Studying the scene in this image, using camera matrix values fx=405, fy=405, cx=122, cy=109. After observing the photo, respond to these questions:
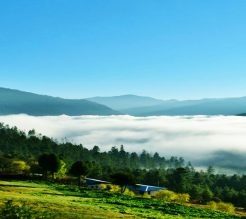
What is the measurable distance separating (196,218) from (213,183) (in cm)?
12199

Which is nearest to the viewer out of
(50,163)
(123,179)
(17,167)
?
(123,179)

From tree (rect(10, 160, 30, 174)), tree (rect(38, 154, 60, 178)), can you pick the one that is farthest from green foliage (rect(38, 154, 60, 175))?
tree (rect(10, 160, 30, 174))

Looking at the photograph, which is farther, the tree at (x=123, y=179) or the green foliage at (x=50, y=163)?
Answer: the green foliage at (x=50, y=163)

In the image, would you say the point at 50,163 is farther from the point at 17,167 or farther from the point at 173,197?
the point at 173,197

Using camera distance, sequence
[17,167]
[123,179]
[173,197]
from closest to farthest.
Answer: [123,179] → [173,197] → [17,167]

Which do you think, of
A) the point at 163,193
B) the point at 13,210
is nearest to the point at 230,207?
the point at 163,193

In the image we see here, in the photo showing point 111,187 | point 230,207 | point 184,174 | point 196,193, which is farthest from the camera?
point 184,174

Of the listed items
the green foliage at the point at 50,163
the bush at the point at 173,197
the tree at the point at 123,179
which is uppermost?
the green foliage at the point at 50,163

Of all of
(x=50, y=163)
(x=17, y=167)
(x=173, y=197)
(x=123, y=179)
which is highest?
(x=50, y=163)

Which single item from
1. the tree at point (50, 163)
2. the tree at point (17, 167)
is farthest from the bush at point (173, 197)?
the tree at point (17, 167)

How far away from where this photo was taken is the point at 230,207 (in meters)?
99.1

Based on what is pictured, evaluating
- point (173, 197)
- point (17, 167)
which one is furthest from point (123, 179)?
point (17, 167)

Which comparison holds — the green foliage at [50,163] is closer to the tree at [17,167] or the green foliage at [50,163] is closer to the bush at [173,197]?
the tree at [17,167]

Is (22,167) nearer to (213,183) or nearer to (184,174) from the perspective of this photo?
(184,174)
